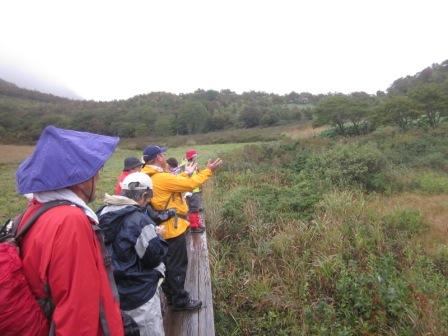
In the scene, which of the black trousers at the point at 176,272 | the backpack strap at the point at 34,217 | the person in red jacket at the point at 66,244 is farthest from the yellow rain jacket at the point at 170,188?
the backpack strap at the point at 34,217

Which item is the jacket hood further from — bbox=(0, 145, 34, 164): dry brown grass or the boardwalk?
bbox=(0, 145, 34, 164): dry brown grass

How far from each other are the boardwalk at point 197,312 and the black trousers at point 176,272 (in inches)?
6.3

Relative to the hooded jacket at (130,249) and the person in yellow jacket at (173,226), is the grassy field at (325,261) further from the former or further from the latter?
the hooded jacket at (130,249)

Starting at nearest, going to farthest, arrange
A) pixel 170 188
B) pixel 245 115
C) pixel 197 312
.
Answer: pixel 197 312 < pixel 170 188 < pixel 245 115

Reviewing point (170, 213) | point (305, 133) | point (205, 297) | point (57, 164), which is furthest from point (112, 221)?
point (305, 133)

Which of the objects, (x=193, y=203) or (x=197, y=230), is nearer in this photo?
(x=197, y=230)

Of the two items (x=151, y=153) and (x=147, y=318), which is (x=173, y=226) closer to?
(x=151, y=153)

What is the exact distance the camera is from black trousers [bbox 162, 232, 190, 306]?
12.9 ft

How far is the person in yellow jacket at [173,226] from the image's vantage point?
393cm

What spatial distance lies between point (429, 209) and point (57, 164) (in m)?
9.82

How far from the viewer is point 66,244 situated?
1.62 meters

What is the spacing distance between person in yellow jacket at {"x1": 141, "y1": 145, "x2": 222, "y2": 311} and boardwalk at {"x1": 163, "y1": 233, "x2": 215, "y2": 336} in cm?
11

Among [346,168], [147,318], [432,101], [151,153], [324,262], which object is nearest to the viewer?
[147,318]

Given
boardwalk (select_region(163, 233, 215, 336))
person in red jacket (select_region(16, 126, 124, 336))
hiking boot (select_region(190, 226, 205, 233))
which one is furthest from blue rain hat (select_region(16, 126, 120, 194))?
hiking boot (select_region(190, 226, 205, 233))
